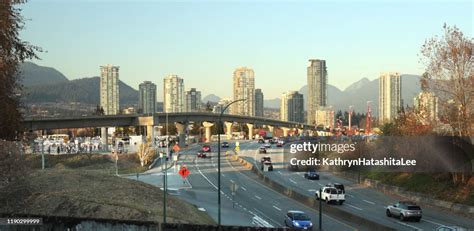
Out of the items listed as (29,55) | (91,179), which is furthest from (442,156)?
(29,55)

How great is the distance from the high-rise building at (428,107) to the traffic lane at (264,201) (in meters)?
15.4

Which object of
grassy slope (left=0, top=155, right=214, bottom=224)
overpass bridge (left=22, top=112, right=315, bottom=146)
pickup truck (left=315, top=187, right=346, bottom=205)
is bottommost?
pickup truck (left=315, top=187, right=346, bottom=205)

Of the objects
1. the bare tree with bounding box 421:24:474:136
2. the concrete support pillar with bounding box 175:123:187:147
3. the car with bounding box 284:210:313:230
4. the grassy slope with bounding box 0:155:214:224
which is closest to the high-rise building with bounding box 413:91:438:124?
the bare tree with bounding box 421:24:474:136

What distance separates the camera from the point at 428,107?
5228 cm

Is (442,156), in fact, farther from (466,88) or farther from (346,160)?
(346,160)

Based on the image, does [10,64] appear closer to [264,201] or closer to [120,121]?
[264,201]

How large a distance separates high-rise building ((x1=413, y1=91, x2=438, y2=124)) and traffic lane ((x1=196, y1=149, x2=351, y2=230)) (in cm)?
1544

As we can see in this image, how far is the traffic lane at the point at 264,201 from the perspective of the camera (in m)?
40.7

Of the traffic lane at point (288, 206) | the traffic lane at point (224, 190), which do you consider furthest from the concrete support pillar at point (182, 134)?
the traffic lane at point (288, 206)

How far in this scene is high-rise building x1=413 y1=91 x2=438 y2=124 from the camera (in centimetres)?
4978

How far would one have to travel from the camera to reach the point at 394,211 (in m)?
40.6

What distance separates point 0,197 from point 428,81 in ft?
121

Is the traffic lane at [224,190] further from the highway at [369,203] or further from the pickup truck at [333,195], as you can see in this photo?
the highway at [369,203]

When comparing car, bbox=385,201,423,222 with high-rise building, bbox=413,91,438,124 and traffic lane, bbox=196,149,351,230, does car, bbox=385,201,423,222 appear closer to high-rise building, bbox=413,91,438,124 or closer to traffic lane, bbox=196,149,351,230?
traffic lane, bbox=196,149,351,230
